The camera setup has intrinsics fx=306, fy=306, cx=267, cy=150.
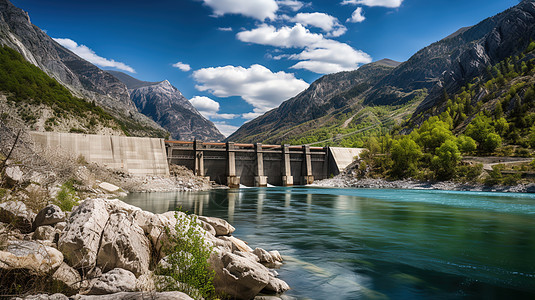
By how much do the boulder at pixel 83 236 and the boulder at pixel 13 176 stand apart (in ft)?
15.9

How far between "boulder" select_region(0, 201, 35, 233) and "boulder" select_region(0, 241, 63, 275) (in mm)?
2428

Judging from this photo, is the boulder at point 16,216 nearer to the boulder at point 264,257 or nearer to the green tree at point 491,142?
the boulder at point 264,257

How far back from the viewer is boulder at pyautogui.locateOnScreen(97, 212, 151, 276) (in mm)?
6312

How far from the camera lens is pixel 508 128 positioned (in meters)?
69.9

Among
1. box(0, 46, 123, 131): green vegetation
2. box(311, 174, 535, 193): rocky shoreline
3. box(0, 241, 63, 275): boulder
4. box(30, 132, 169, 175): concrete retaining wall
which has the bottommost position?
box(311, 174, 535, 193): rocky shoreline

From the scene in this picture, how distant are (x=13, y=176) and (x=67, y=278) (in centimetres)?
689

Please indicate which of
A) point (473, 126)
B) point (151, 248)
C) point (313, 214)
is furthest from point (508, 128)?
point (151, 248)

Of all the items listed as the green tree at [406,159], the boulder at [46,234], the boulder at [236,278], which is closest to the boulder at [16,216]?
the boulder at [46,234]

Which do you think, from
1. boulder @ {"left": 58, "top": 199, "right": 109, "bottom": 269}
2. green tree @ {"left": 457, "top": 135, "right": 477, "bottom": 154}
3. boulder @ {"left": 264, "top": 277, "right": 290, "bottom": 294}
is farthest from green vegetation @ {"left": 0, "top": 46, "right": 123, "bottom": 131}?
green tree @ {"left": 457, "top": 135, "right": 477, "bottom": 154}

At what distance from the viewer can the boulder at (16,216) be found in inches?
286

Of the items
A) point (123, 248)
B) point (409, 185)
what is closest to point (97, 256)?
point (123, 248)

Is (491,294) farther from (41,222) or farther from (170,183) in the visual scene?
(170,183)

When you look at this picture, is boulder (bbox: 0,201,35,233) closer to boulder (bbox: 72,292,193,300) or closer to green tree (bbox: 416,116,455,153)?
boulder (bbox: 72,292,193,300)

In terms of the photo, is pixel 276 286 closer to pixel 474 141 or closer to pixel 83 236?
pixel 83 236
